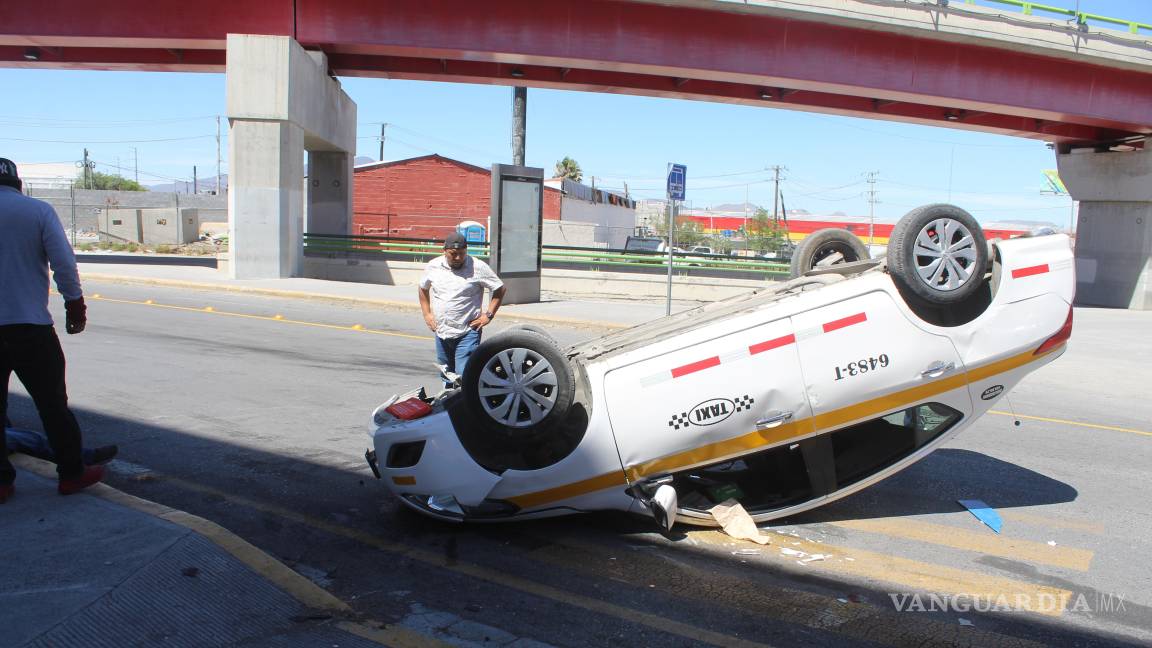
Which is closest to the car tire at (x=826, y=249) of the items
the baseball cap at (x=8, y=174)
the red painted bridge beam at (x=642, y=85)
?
the baseball cap at (x=8, y=174)

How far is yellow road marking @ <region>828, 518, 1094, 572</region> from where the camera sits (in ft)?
15.6

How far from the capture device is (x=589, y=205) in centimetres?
5853

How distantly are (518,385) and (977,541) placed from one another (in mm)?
2879

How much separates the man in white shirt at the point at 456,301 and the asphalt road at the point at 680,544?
1072 millimetres

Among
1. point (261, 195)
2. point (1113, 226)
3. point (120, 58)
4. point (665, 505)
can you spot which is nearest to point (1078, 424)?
point (665, 505)

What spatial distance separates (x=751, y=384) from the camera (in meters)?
4.52

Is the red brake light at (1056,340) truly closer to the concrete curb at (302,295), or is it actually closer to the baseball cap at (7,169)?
the baseball cap at (7,169)

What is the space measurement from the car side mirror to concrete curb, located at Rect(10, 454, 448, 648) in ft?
4.62

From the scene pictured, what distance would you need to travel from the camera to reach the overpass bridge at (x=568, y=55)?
21.9 meters

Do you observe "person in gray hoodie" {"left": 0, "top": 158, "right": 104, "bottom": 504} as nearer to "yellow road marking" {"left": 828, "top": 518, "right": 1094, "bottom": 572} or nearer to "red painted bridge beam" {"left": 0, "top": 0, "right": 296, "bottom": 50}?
"yellow road marking" {"left": 828, "top": 518, "right": 1094, "bottom": 572}

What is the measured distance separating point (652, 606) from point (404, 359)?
764 cm

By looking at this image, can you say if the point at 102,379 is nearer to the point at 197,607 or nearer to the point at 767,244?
the point at 197,607

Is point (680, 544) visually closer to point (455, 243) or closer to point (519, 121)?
point (455, 243)

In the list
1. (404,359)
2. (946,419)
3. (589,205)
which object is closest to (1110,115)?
(404,359)
